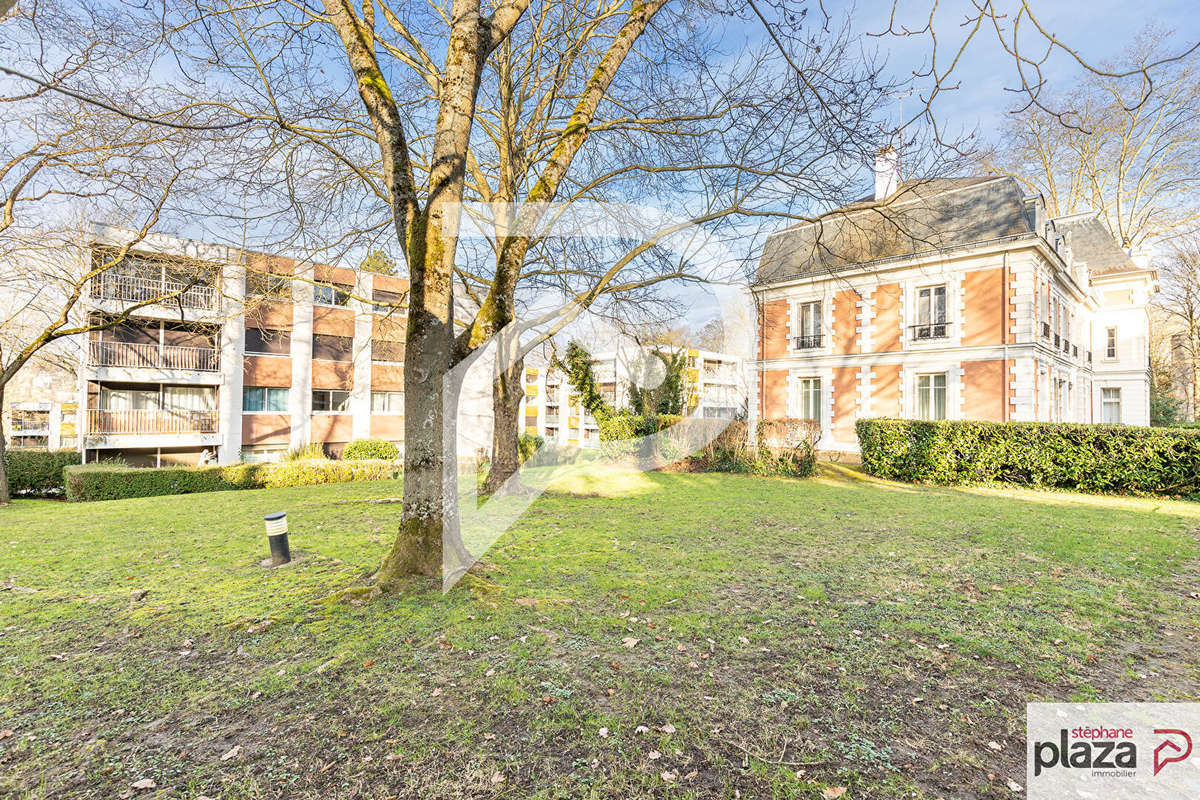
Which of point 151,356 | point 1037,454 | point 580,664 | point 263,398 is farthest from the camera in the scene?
point 263,398

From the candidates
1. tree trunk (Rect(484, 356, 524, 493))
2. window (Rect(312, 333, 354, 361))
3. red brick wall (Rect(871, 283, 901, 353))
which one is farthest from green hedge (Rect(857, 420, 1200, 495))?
window (Rect(312, 333, 354, 361))

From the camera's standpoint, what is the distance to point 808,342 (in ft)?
68.2

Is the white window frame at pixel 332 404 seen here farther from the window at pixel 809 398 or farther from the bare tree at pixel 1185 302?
the bare tree at pixel 1185 302

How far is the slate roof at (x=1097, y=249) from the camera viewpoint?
24203 millimetres

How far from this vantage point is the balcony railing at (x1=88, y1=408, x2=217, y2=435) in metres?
19.5

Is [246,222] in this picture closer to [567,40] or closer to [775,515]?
[567,40]

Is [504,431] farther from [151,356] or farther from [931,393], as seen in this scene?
[151,356]

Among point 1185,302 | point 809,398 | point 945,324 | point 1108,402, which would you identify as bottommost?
point 1108,402

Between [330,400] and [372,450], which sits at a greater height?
[330,400]

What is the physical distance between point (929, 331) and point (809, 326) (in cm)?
419

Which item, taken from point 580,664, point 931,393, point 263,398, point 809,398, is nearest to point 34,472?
point 263,398

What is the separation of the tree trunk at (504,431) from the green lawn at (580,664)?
4001 millimetres

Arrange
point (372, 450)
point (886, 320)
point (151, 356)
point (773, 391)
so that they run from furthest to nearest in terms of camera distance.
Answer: point (773, 391), point (372, 450), point (151, 356), point (886, 320)

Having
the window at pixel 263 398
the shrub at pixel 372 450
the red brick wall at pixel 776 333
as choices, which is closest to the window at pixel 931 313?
the red brick wall at pixel 776 333
